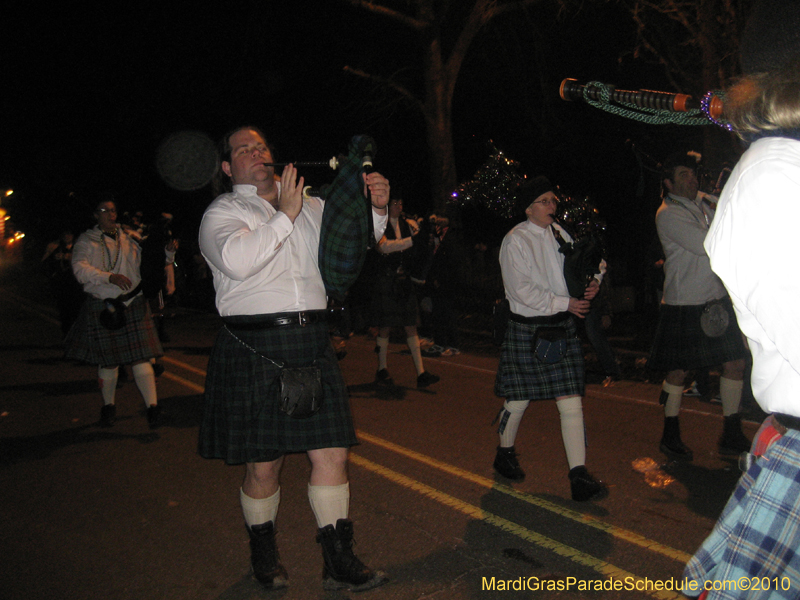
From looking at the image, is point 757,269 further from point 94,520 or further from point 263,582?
point 94,520

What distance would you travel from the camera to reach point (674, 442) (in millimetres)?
4891

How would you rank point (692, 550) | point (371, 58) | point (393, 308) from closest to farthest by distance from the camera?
point (692, 550)
point (393, 308)
point (371, 58)

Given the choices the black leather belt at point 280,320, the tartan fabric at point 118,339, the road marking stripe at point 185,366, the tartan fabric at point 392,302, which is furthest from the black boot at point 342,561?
the road marking stripe at point 185,366

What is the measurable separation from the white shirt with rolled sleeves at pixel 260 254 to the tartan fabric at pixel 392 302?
4.60m

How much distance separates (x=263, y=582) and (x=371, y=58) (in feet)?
54.2

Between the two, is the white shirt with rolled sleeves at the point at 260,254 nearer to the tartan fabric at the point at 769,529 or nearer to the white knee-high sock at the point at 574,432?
the white knee-high sock at the point at 574,432

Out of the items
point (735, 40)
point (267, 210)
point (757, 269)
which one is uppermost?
point (735, 40)

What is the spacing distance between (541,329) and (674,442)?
1536mm

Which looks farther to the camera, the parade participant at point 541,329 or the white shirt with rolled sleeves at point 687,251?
the white shirt with rolled sleeves at point 687,251

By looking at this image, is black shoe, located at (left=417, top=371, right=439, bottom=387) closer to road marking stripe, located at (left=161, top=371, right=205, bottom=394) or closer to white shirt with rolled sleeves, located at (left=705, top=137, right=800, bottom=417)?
road marking stripe, located at (left=161, top=371, right=205, bottom=394)

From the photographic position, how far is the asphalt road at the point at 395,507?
3287 millimetres

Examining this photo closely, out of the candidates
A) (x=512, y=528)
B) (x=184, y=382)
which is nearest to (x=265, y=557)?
(x=512, y=528)

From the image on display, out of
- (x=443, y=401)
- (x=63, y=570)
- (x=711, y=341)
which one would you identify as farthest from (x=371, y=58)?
(x=63, y=570)

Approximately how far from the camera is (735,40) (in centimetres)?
947
